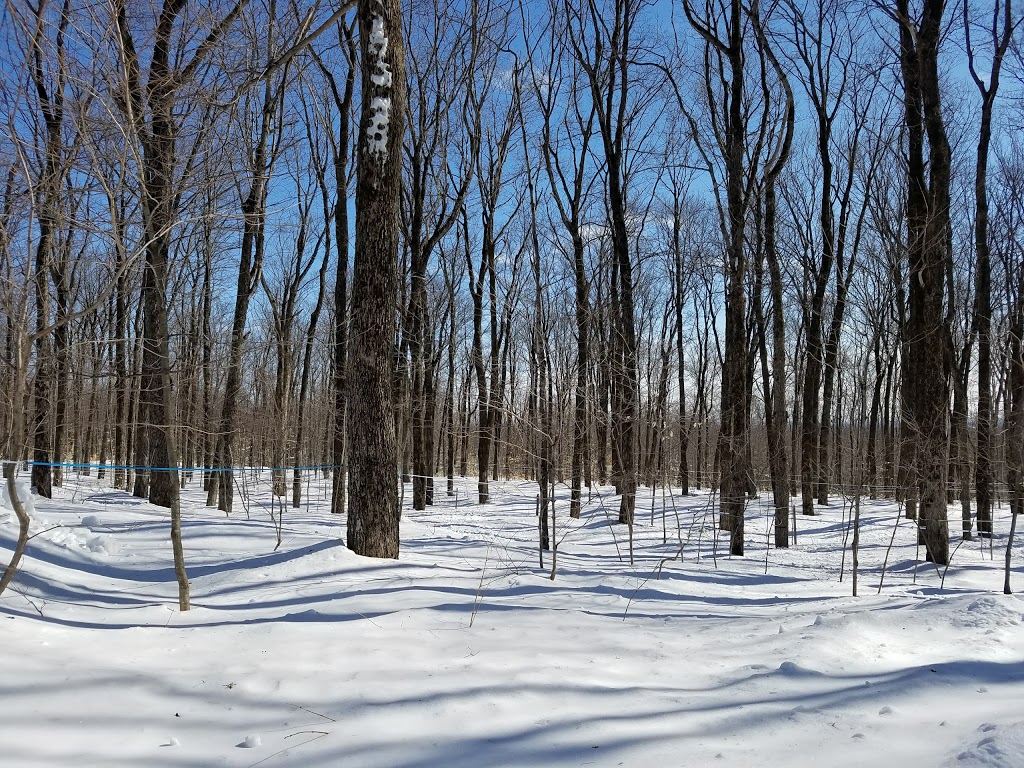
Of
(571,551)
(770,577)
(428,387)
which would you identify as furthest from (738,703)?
(428,387)

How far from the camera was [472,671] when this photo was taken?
3098mm

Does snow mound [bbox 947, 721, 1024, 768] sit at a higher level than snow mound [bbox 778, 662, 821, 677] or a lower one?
higher

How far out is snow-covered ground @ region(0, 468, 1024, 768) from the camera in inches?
91.9

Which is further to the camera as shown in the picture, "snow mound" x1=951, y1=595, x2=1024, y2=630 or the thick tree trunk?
the thick tree trunk

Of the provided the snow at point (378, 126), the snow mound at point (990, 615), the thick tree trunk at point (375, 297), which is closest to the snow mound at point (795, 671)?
the snow mound at point (990, 615)

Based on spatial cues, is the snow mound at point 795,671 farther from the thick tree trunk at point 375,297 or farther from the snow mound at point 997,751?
the thick tree trunk at point 375,297

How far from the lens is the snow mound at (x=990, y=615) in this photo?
395cm

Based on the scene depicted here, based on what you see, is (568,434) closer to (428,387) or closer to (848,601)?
(848,601)

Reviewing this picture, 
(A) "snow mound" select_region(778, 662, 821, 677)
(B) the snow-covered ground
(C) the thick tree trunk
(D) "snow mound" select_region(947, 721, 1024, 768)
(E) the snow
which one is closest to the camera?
(D) "snow mound" select_region(947, 721, 1024, 768)

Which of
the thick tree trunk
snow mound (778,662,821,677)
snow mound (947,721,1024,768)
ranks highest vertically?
the thick tree trunk

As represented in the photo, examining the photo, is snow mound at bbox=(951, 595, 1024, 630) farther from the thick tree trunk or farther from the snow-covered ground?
the thick tree trunk

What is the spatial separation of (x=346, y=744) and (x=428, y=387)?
1851 centimetres

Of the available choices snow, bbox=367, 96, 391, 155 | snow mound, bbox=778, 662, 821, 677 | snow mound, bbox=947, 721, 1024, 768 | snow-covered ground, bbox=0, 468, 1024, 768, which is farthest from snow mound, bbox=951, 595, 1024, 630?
snow, bbox=367, 96, 391, 155

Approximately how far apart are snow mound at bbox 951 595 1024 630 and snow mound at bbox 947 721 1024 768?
1.88 meters
